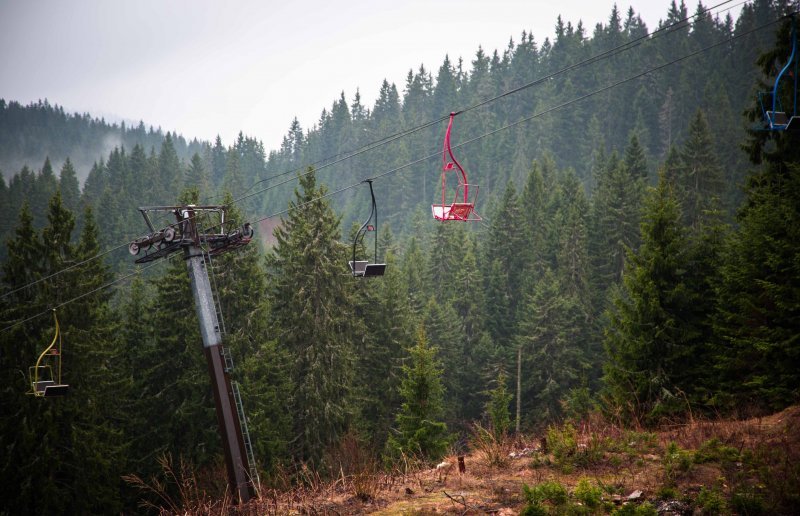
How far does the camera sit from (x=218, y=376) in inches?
565

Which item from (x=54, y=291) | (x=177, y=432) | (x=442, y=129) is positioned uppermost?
(x=442, y=129)

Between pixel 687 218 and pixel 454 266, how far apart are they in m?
21.6

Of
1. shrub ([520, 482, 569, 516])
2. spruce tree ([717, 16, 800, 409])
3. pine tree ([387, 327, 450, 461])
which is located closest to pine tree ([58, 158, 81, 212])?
pine tree ([387, 327, 450, 461])

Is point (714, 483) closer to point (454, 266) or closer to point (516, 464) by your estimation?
point (516, 464)

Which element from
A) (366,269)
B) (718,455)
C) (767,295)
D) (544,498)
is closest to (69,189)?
(366,269)

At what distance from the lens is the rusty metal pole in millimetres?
14023

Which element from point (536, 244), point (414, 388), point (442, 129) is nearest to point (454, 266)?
point (536, 244)

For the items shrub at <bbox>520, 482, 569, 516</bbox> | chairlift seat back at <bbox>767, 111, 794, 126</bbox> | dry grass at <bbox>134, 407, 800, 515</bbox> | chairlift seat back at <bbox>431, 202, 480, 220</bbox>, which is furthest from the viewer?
chairlift seat back at <bbox>431, 202, 480, 220</bbox>

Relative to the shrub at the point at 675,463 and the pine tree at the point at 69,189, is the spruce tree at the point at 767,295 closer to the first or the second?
the shrub at the point at 675,463

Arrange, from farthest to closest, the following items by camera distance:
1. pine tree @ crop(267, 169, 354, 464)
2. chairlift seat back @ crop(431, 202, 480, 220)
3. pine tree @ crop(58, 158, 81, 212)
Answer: pine tree @ crop(58, 158, 81, 212) < pine tree @ crop(267, 169, 354, 464) < chairlift seat back @ crop(431, 202, 480, 220)

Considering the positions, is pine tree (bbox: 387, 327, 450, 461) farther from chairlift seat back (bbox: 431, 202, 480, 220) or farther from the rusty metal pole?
chairlift seat back (bbox: 431, 202, 480, 220)

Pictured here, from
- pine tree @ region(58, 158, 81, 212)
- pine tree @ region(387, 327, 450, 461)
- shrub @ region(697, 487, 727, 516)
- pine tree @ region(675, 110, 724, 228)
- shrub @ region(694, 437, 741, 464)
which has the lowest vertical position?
pine tree @ region(387, 327, 450, 461)

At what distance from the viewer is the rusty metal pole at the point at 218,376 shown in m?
14.0

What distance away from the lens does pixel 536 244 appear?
5612 centimetres
